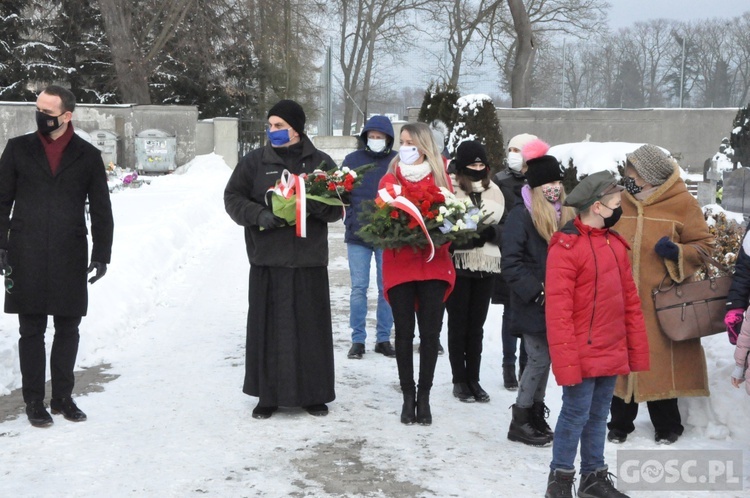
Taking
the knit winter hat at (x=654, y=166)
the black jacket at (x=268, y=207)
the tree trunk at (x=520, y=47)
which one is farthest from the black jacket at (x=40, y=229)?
the tree trunk at (x=520, y=47)

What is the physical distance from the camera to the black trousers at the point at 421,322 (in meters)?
6.14

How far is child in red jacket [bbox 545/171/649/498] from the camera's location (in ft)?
15.1

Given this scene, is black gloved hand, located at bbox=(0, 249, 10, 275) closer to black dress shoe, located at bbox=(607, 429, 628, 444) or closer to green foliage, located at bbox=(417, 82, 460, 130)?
black dress shoe, located at bbox=(607, 429, 628, 444)

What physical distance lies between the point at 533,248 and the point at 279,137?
189cm

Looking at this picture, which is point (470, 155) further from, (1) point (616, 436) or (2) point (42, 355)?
(2) point (42, 355)

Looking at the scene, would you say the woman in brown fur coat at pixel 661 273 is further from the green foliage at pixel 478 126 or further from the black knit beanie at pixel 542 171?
the green foliage at pixel 478 126

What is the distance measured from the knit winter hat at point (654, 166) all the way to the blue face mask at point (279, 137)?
7.35 feet

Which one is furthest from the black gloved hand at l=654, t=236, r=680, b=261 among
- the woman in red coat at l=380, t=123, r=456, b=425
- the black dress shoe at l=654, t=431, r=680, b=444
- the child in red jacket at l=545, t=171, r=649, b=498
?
the woman in red coat at l=380, t=123, r=456, b=425

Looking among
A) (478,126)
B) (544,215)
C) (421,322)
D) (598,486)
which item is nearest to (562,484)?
(598,486)

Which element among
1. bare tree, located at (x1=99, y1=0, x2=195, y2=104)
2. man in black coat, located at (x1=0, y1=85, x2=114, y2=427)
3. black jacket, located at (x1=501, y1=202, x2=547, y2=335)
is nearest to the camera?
black jacket, located at (x1=501, y1=202, x2=547, y2=335)

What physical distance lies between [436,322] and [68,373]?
7.73ft

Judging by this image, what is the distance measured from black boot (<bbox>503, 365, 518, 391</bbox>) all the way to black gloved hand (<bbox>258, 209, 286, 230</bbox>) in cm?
217

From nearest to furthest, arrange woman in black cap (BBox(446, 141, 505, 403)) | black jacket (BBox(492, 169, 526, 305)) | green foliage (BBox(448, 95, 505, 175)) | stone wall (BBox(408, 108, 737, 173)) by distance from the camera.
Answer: woman in black cap (BBox(446, 141, 505, 403)) → black jacket (BBox(492, 169, 526, 305)) → green foliage (BBox(448, 95, 505, 175)) → stone wall (BBox(408, 108, 737, 173))

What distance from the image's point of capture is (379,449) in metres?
5.57
